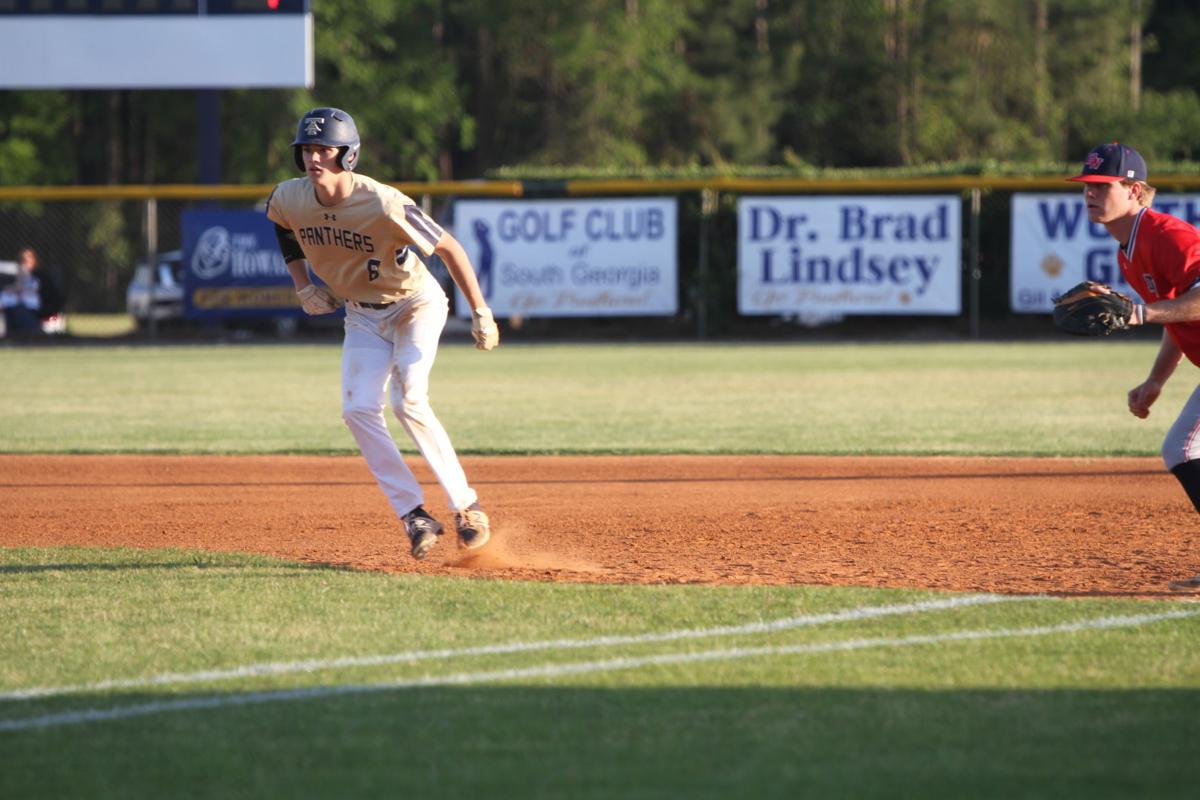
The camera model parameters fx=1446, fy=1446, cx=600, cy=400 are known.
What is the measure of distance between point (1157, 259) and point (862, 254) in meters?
17.8

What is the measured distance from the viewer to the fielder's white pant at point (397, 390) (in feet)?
19.6

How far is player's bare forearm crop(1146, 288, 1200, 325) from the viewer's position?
5.12 meters

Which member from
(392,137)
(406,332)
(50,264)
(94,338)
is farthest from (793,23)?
(406,332)

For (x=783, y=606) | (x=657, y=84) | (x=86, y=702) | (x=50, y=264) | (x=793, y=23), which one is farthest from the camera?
(x=793, y=23)

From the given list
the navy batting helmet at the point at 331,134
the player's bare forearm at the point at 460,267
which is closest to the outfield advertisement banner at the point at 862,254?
the player's bare forearm at the point at 460,267

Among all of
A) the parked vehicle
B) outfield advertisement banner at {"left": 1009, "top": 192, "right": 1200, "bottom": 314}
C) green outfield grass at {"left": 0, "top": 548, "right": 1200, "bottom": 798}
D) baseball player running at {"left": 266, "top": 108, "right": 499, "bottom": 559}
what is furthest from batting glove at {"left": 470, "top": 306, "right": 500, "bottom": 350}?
the parked vehicle

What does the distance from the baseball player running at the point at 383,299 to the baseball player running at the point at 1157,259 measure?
2.42m

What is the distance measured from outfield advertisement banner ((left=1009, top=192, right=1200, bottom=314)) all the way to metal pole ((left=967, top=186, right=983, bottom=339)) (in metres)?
0.57

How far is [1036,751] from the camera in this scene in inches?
142

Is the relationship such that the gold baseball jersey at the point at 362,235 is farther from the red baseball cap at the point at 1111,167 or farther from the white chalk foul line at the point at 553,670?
the red baseball cap at the point at 1111,167

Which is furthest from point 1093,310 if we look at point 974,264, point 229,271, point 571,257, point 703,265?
point 229,271

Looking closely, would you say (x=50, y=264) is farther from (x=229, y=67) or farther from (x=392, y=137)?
(x=229, y=67)

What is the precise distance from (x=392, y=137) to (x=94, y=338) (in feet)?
60.1

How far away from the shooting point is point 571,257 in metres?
23.4
